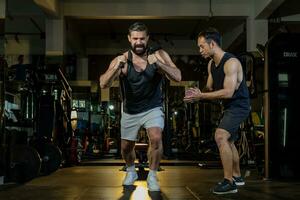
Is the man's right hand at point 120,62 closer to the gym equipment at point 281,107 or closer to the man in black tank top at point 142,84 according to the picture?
the man in black tank top at point 142,84

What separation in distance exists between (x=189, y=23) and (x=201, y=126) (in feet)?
9.83

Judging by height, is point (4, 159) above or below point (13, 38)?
below

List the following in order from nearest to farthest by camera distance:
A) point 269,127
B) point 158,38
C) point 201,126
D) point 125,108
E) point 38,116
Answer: point 125,108
point 269,127
point 38,116
point 201,126
point 158,38

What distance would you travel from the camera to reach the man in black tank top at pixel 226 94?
3910 millimetres

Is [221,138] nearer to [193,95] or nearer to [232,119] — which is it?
[232,119]

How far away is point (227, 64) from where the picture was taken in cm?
401

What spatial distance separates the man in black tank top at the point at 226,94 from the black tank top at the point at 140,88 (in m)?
0.30

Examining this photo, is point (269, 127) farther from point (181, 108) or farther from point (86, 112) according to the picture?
point (86, 112)

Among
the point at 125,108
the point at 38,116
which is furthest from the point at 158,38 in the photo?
the point at 125,108

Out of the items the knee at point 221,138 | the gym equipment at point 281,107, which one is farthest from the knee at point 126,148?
the gym equipment at point 281,107

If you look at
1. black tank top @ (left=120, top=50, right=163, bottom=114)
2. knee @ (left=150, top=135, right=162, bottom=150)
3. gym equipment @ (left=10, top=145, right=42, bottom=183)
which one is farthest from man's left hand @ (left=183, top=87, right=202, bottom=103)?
gym equipment @ (left=10, top=145, right=42, bottom=183)

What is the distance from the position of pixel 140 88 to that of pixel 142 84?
0.04 metres

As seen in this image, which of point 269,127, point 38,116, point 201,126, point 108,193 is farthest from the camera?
point 201,126

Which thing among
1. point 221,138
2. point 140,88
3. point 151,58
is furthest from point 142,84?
point 221,138
